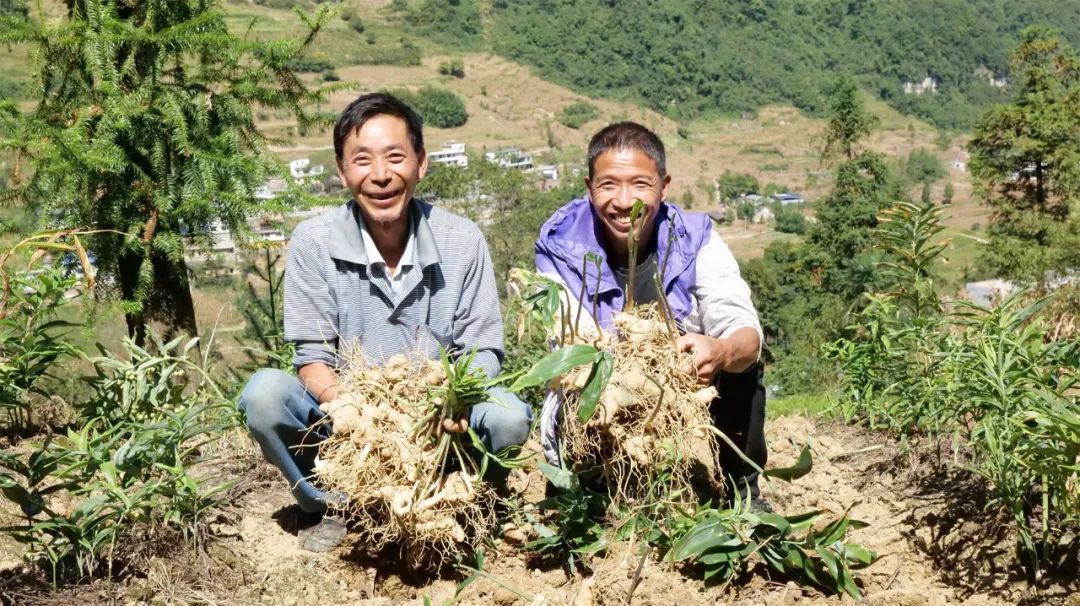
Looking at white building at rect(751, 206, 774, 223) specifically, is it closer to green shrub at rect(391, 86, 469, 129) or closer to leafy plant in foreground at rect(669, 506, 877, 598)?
green shrub at rect(391, 86, 469, 129)

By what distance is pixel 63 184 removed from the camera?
4.46m

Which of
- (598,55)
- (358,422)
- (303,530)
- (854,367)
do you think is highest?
(598,55)

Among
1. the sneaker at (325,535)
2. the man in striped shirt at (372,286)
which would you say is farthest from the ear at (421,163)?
the sneaker at (325,535)

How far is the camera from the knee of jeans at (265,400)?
2.39m

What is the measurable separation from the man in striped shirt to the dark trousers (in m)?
Result: 0.65

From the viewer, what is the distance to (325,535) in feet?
8.64

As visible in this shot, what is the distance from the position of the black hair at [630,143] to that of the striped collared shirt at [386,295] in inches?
18.2

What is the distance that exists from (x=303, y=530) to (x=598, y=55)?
11784 cm

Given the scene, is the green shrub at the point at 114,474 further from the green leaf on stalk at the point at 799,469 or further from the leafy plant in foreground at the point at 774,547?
the green leaf on stalk at the point at 799,469

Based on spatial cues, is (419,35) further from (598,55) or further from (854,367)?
(854,367)

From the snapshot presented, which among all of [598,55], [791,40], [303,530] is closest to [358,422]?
[303,530]

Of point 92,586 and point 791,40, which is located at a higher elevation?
point 791,40

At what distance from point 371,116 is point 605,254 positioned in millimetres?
805

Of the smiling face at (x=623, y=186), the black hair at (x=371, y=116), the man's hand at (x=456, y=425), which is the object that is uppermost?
the black hair at (x=371, y=116)
